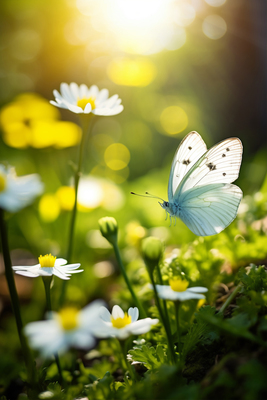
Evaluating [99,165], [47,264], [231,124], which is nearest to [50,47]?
[99,165]

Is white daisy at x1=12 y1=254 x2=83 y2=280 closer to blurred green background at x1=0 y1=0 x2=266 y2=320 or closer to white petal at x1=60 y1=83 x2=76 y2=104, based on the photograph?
white petal at x1=60 y1=83 x2=76 y2=104

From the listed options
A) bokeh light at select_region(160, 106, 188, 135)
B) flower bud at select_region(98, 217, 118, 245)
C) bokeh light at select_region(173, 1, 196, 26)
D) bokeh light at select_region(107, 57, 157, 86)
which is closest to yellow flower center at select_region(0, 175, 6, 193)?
flower bud at select_region(98, 217, 118, 245)

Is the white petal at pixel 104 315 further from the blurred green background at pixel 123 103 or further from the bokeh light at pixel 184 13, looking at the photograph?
the bokeh light at pixel 184 13

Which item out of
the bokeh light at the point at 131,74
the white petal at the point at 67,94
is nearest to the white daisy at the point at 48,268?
the white petal at the point at 67,94

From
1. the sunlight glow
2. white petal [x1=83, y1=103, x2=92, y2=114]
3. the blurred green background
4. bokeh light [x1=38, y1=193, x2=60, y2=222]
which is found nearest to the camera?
white petal [x1=83, y1=103, x2=92, y2=114]

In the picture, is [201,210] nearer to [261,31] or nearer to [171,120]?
[171,120]

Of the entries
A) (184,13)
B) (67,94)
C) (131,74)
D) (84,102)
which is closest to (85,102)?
(84,102)
